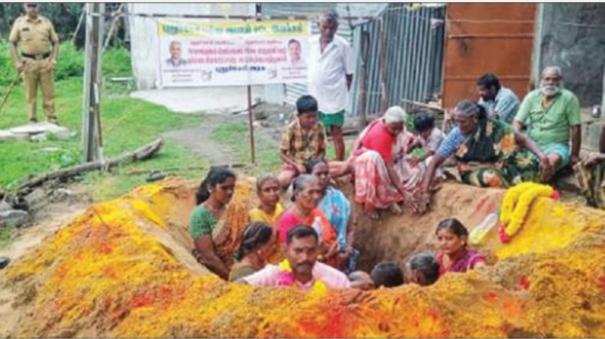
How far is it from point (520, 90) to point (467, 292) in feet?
25.3

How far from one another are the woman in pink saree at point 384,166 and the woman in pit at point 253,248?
6.23ft

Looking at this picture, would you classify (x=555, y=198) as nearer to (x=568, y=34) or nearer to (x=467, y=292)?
(x=467, y=292)

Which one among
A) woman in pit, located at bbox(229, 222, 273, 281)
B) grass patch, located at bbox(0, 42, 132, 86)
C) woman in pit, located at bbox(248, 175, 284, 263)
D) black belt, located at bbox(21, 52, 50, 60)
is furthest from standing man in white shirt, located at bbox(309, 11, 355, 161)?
grass patch, located at bbox(0, 42, 132, 86)

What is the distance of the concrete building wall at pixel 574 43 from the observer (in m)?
10.5

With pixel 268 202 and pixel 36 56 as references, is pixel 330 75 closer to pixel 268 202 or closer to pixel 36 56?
pixel 268 202

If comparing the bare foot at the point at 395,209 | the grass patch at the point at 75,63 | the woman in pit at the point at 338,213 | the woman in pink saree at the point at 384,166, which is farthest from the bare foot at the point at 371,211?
the grass patch at the point at 75,63

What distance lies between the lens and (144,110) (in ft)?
51.8

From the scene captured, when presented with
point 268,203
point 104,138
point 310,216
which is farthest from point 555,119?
point 104,138

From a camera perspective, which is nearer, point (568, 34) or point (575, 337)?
point (575, 337)

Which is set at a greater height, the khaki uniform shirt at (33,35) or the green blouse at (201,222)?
the khaki uniform shirt at (33,35)

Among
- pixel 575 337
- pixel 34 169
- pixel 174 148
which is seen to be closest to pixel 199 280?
pixel 575 337

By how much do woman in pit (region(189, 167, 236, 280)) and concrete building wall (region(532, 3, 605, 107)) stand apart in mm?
5912

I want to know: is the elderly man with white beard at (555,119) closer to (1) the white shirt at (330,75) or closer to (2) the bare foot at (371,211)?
(2) the bare foot at (371,211)

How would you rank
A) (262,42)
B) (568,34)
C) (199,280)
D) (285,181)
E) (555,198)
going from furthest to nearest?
(568,34) → (262,42) → (285,181) → (555,198) → (199,280)
